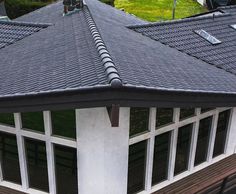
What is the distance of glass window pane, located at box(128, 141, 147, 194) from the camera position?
915 cm

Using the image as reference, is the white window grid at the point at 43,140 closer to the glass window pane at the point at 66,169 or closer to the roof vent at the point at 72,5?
the glass window pane at the point at 66,169

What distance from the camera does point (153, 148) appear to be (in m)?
9.46

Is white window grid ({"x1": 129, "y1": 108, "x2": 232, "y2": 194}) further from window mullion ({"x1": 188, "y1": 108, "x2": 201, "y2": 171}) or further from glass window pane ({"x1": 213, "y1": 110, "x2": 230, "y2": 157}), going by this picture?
glass window pane ({"x1": 213, "y1": 110, "x2": 230, "y2": 157})

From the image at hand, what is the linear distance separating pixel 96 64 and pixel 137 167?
3490 millimetres

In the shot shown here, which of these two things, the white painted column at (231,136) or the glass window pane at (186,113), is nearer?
the glass window pane at (186,113)

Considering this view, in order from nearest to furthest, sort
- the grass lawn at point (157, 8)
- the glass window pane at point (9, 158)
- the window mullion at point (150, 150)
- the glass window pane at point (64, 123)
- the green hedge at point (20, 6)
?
the glass window pane at point (64, 123)
the window mullion at point (150, 150)
the glass window pane at point (9, 158)
the green hedge at point (20, 6)
the grass lawn at point (157, 8)

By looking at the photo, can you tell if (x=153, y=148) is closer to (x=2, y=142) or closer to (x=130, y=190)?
(x=130, y=190)

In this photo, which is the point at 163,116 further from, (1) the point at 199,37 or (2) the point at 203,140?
(1) the point at 199,37

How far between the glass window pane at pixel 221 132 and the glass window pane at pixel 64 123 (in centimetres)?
508

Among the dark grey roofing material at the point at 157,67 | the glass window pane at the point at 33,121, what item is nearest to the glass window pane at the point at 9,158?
the glass window pane at the point at 33,121

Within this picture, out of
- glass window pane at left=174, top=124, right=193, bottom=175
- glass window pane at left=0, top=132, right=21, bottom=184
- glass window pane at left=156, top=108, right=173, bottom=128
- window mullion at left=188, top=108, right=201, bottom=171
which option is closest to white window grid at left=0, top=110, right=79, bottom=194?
glass window pane at left=0, top=132, right=21, bottom=184

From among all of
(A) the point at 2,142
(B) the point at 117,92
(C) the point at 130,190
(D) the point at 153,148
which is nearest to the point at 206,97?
(D) the point at 153,148

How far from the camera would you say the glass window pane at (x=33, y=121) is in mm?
8945

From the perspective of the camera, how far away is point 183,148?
34.6 ft
